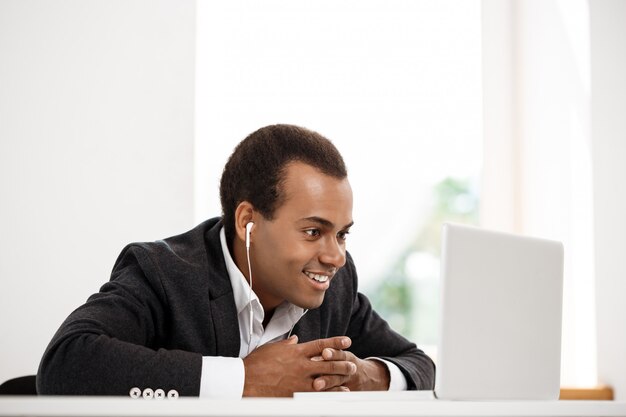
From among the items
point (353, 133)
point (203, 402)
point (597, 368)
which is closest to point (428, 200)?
point (353, 133)

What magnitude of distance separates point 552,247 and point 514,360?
0.71 feet

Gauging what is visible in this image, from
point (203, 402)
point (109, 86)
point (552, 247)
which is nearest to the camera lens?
point (203, 402)

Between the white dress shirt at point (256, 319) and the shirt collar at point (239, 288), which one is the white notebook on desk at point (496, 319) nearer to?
the white dress shirt at point (256, 319)

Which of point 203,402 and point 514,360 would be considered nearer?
point 203,402

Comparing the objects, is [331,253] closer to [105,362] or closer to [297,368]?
[297,368]

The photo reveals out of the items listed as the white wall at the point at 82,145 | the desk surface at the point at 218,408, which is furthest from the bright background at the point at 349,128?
the desk surface at the point at 218,408

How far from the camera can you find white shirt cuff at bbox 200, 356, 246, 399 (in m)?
1.44

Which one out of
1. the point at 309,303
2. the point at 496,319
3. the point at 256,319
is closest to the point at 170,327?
the point at 256,319

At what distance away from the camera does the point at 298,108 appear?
359cm

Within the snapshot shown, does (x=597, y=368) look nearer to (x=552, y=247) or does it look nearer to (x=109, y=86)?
(x=552, y=247)

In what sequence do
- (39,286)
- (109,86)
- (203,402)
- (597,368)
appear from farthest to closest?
(109,86) < (39,286) < (597,368) < (203,402)

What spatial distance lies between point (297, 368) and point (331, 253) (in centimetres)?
34

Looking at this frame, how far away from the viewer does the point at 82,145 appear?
328 cm

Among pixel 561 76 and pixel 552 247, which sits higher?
pixel 561 76
